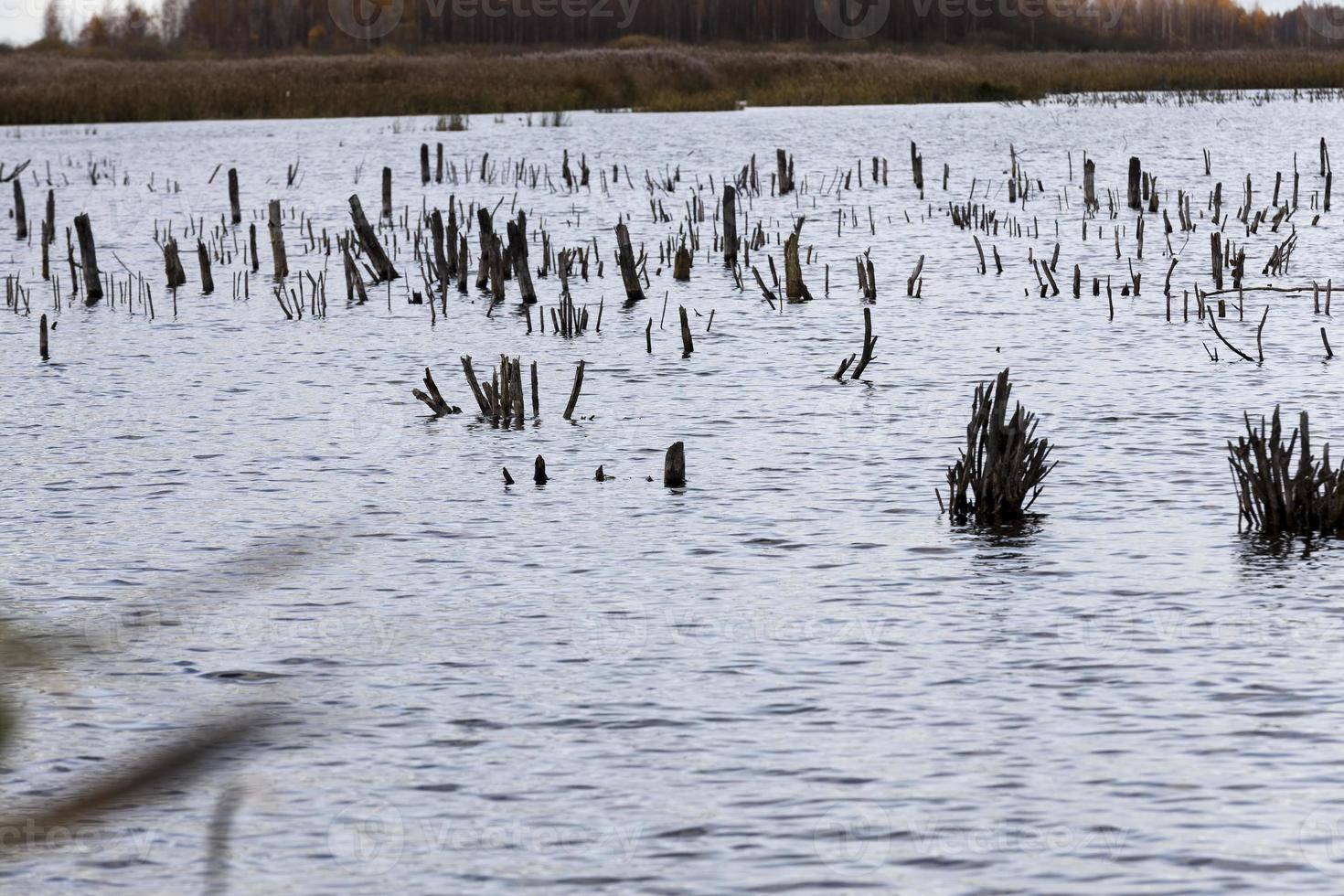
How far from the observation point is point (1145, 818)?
5.77 m

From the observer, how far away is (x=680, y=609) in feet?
27.8

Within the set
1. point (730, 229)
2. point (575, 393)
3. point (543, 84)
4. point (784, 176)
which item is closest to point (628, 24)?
point (543, 84)

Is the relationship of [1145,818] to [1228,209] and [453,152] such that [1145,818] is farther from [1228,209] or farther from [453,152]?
[453,152]

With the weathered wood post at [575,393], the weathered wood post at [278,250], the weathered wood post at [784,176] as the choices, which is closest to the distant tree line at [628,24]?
the weathered wood post at [784,176]

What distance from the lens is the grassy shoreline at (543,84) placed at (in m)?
56.0

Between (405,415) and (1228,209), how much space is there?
1925 cm

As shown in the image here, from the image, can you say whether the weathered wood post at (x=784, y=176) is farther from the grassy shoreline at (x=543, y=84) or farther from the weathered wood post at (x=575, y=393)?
the grassy shoreline at (x=543, y=84)

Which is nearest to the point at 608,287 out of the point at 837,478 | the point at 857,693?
the point at 837,478

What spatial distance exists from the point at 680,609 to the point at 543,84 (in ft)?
184

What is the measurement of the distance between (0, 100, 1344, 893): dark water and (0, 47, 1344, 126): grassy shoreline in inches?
1476

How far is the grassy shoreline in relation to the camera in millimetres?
55969

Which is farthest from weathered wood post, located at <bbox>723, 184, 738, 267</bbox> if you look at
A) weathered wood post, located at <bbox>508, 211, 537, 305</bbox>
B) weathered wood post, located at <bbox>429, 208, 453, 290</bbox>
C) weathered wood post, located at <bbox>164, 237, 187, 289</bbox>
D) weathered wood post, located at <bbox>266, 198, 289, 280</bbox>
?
weathered wood post, located at <bbox>164, 237, 187, 289</bbox>

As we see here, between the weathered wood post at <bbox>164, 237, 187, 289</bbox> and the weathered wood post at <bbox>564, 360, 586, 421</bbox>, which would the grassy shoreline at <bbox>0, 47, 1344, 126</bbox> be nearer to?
the weathered wood post at <bbox>164, 237, 187, 289</bbox>

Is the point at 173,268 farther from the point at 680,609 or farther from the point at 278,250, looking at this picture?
A: the point at 680,609
